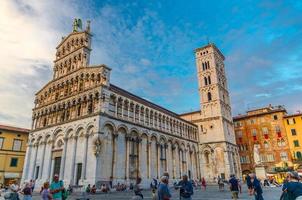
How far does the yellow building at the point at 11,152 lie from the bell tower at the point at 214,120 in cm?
3319

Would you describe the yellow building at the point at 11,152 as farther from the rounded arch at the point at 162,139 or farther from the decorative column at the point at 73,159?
the rounded arch at the point at 162,139

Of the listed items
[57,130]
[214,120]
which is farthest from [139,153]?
[214,120]

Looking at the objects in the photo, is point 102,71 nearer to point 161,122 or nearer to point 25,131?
point 161,122

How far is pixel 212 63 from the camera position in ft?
170

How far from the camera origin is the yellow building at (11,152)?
36938 mm

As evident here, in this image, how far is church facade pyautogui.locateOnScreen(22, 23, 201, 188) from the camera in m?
26.6

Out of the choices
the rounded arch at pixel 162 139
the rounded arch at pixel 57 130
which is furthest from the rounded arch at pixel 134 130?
the rounded arch at pixel 57 130

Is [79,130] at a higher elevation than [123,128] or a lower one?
lower

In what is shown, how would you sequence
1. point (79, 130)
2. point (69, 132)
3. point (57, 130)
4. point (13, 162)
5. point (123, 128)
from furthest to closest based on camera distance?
point (13, 162)
point (57, 130)
point (123, 128)
point (69, 132)
point (79, 130)

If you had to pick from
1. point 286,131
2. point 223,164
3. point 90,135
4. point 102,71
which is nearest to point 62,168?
point 90,135

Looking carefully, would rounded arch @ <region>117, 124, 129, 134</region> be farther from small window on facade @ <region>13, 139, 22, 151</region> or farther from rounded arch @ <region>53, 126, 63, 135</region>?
small window on facade @ <region>13, 139, 22, 151</region>

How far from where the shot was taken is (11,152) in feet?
126

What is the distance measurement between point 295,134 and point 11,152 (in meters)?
52.5

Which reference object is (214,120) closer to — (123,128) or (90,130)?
(123,128)
